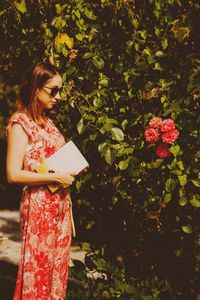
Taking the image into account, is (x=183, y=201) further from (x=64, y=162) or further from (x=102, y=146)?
(x=64, y=162)

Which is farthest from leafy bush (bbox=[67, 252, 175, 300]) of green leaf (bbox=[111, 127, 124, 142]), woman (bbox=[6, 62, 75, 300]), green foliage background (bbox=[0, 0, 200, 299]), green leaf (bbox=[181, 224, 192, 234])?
green leaf (bbox=[111, 127, 124, 142])

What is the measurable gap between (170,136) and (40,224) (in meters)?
0.84

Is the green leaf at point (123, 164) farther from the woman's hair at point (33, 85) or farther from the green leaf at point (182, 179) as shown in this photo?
the woman's hair at point (33, 85)

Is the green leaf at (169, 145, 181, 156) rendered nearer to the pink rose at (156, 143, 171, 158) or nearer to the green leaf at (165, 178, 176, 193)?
the pink rose at (156, 143, 171, 158)

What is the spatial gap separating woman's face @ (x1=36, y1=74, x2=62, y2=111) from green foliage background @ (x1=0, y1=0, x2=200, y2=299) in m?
0.22

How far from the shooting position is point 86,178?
3783 millimetres

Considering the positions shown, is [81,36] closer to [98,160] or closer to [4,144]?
[98,160]

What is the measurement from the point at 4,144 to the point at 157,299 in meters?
5.23

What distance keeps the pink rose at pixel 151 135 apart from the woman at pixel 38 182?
47cm

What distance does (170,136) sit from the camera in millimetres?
3432

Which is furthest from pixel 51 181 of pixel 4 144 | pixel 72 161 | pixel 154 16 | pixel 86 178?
pixel 4 144

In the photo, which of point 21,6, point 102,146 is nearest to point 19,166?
point 102,146

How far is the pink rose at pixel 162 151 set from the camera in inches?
138

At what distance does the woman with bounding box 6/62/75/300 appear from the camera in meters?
3.33
